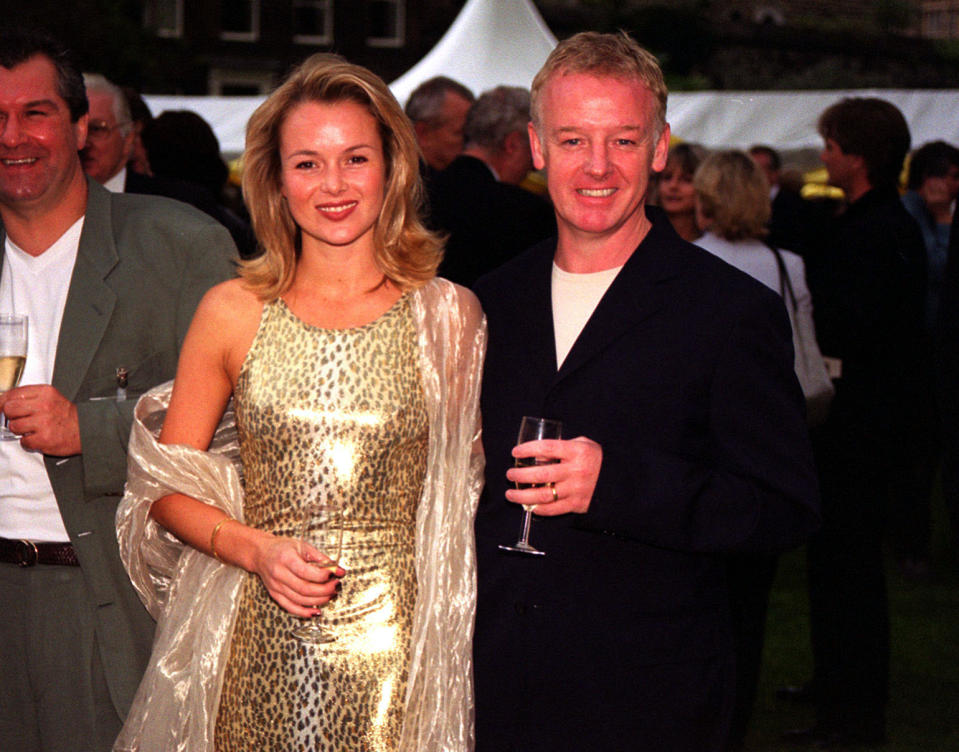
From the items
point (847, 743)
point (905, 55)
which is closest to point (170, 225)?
point (847, 743)

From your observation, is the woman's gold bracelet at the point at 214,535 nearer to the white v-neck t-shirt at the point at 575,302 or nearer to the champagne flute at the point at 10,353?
the champagne flute at the point at 10,353

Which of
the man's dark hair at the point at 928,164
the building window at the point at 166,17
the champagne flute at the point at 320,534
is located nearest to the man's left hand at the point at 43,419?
the champagne flute at the point at 320,534

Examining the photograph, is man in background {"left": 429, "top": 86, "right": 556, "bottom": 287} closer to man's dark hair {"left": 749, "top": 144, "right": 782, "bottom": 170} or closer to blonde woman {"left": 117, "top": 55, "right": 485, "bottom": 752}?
blonde woman {"left": 117, "top": 55, "right": 485, "bottom": 752}

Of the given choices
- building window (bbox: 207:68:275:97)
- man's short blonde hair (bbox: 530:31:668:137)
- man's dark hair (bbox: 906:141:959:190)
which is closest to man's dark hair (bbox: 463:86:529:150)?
man's short blonde hair (bbox: 530:31:668:137)

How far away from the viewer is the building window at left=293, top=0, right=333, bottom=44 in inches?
1441

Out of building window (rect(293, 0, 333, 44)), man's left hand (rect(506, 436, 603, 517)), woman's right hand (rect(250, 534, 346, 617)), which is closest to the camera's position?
man's left hand (rect(506, 436, 603, 517))

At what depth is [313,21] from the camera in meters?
37.0

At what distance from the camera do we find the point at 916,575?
309 inches

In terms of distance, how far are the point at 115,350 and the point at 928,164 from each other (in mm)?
6779

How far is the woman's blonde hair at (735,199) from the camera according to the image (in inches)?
199

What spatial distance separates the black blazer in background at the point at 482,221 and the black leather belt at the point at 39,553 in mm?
2497

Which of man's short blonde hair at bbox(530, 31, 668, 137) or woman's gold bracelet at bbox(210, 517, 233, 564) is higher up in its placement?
man's short blonde hair at bbox(530, 31, 668, 137)

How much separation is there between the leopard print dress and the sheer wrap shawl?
0.12 ft

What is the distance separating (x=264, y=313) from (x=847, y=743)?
351 cm
